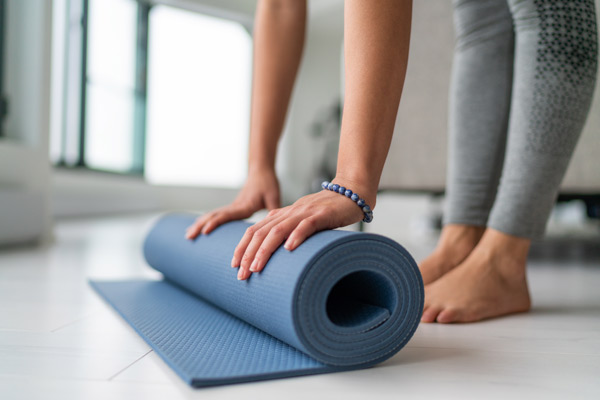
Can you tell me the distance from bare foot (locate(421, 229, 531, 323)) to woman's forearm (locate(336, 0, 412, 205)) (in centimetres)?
32

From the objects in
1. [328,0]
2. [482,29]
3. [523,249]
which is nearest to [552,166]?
[523,249]

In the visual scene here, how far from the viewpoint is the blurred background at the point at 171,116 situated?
6.86 ft

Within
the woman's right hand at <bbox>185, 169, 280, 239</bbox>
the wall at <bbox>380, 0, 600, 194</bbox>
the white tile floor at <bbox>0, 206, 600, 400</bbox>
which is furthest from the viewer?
the wall at <bbox>380, 0, 600, 194</bbox>

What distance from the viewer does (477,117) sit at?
1236 millimetres

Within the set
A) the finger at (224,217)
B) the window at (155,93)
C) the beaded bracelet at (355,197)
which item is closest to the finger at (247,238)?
the beaded bracelet at (355,197)

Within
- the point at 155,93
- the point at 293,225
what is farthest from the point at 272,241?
the point at 155,93

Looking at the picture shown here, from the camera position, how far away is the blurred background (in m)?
2.09

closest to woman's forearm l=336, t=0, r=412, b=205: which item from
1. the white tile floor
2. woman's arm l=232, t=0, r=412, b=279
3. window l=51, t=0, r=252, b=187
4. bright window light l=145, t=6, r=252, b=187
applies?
woman's arm l=232, t=0, r=412, b=279

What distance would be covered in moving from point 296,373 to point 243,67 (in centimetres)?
796

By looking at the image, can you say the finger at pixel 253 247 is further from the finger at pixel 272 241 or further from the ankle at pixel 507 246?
the ankle at pixel 507 246

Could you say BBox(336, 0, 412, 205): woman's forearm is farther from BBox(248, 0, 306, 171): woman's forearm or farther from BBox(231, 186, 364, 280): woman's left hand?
BBox(248, 0, 306, 171): woman's forearm

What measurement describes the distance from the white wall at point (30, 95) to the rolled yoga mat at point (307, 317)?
5.53 feet

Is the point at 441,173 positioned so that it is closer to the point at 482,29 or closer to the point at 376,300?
the point at 482,29

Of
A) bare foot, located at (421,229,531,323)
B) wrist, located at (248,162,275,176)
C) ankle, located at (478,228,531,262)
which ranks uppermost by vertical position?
wrist, located at (248,162,275,176)
